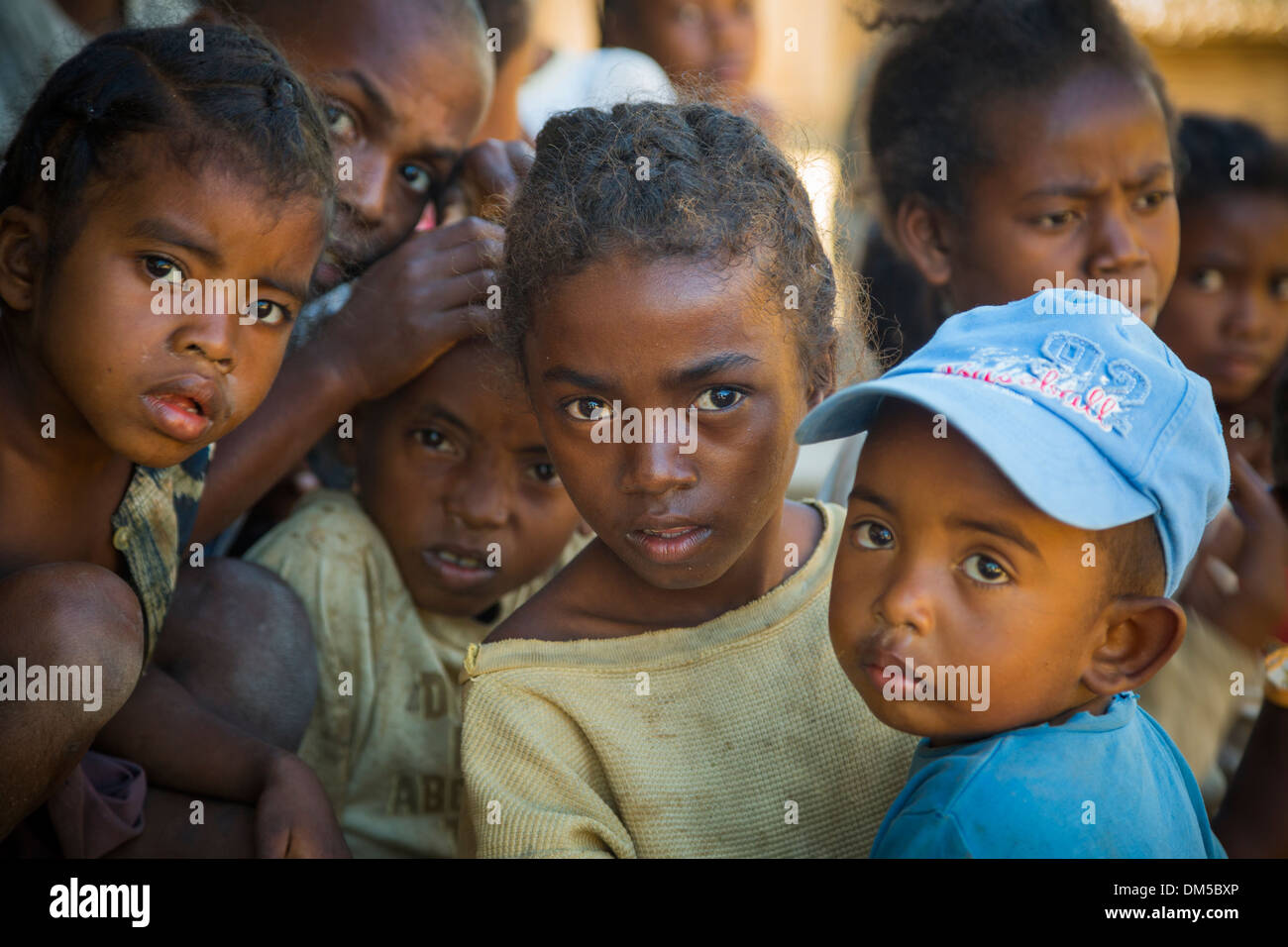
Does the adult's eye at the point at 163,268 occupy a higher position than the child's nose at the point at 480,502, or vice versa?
the adult's eye at the point at 163,268

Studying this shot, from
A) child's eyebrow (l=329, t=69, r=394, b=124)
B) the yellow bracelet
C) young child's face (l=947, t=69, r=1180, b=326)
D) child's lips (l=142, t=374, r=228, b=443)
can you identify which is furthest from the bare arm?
young child's face (l=947, t=69, r=1180, b=326)

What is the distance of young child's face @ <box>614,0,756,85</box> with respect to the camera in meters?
4.23

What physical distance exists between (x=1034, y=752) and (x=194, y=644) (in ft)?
4.80

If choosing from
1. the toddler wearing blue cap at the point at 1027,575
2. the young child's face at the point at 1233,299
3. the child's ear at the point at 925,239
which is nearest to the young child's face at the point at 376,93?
the child's ear at the point at 925,239

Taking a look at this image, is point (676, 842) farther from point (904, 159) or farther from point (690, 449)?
point (904, 159)

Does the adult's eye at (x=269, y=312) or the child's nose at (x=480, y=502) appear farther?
the child's nose at (x=480, y=502)

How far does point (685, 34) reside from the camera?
4250 mm

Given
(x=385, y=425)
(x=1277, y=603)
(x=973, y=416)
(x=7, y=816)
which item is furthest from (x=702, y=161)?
(x=1277, y=603)

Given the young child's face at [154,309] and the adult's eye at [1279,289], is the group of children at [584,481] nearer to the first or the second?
the young child's face at [154,309]

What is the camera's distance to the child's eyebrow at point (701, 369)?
180cm

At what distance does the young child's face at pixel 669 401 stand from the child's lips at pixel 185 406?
0.49 m

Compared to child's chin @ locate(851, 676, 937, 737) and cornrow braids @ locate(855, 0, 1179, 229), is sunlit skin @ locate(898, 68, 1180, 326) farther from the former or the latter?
child's chin @ locate(851, 676, 937, 737)

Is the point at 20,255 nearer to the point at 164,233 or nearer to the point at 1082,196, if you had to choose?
the point at 164,233

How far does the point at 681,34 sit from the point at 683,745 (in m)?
3.05
